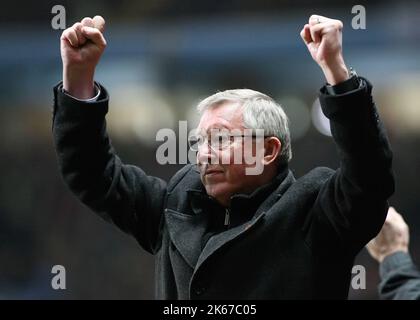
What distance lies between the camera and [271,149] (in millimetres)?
1673

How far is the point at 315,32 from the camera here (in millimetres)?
1492

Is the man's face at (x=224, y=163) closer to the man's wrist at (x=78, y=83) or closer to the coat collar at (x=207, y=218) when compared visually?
the coat collar at (x=207, y=218)

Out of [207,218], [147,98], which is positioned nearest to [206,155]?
[207,218]

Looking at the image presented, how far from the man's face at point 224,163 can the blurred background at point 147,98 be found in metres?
3.02

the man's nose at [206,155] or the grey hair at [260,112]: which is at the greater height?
the grey hair at [260,112]

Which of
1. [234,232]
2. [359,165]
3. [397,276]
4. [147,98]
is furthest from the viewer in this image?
[147,98]

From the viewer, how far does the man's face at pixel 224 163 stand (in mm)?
1628

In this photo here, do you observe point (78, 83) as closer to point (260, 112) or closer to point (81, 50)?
point (81, 50)

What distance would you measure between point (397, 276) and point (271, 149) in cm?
81

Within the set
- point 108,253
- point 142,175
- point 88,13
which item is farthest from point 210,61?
point 142,175

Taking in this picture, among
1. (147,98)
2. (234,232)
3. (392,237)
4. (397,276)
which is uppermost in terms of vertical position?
(147,98)

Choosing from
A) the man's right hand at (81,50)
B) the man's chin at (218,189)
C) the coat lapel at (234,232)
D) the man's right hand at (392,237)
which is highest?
the man's right hand at (81,50)

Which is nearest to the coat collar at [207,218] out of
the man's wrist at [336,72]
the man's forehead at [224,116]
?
the man's forehead at [224,116]
